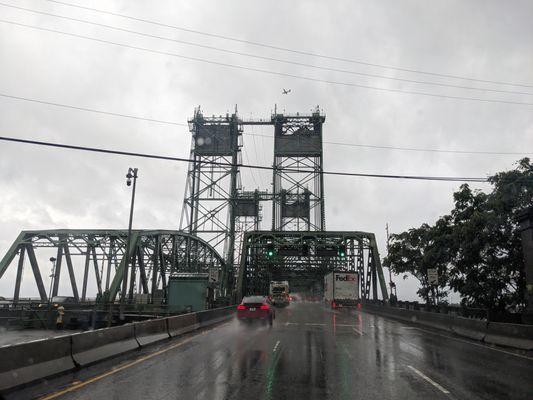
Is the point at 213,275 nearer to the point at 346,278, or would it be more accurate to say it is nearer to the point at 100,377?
the point at 346,278

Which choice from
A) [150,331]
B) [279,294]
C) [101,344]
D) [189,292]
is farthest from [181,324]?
[279,294]

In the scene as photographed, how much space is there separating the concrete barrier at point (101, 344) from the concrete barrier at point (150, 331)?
0.42 metres

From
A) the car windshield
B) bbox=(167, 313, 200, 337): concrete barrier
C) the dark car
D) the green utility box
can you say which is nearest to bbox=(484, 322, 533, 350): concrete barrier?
the dark car

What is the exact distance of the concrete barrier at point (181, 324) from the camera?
1860 centimetres

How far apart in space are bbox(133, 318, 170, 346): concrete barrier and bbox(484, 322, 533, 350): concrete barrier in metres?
12.7

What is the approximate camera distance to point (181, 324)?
20234mm

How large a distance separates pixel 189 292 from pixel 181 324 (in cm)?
1666

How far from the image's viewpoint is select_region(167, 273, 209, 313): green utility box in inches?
1423

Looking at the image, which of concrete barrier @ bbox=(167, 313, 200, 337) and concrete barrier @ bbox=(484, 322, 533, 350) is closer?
concrete barrier @ bbox=(484, 322, 533, 350)

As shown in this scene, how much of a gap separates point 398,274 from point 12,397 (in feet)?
151

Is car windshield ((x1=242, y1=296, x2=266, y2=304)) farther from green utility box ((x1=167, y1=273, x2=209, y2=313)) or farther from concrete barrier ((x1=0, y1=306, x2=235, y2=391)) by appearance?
green utility box ((x1=167, y1=273, x2=209, y2=313))

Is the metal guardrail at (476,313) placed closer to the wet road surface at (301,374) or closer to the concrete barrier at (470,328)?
the concrete barrier at (470,328)

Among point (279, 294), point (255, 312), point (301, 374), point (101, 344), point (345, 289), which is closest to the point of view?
point (301, 374)

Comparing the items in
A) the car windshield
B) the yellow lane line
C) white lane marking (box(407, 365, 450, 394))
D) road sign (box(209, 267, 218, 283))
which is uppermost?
road sign (box(209, 267, 218, 283))
